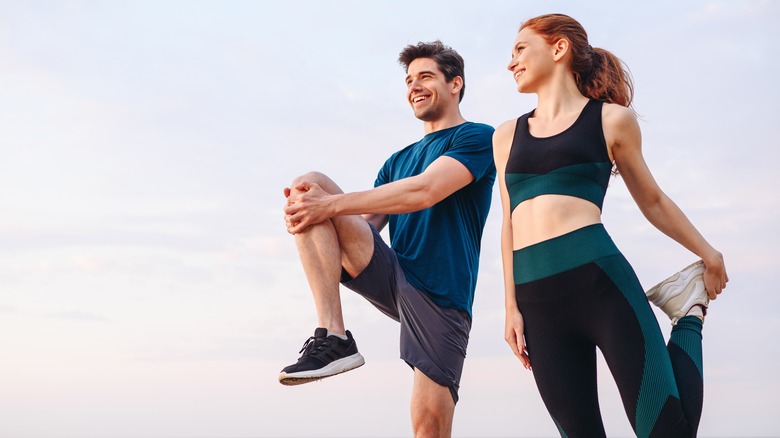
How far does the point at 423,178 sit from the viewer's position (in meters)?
4.64

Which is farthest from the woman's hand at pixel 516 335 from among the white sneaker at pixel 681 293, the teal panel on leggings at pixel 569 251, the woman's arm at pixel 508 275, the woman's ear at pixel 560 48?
the woman's ear at pixel 560 48

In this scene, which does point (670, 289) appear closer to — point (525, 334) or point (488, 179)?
point (525, 334)

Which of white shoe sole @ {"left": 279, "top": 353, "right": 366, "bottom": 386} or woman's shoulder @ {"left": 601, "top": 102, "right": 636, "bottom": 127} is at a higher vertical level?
woman's shoulder @ {"left": 601, "top": 102, "right": 636, "bottom": 127}

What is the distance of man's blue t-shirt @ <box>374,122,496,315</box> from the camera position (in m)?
4.92

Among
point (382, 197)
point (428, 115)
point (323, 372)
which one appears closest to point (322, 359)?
point (323, 372)

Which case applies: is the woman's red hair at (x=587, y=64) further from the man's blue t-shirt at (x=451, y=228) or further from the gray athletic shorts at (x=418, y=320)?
the gray athletic shorts at (x=418, y=320)

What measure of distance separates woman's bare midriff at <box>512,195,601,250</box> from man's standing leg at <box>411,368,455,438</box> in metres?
1.46

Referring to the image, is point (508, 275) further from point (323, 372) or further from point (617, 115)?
point (323, 372)

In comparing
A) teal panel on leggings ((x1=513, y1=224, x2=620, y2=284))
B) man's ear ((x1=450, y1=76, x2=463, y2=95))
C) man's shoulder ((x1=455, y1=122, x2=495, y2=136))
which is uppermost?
man's ear ((x1=450, y1=76, x2=463, y2=95))

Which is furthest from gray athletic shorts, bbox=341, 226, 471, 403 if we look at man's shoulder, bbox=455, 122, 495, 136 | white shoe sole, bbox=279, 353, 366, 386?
man's shoulder, bbox=455, 122, 495, 136

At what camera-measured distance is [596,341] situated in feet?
11.4

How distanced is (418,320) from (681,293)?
1.65 meters

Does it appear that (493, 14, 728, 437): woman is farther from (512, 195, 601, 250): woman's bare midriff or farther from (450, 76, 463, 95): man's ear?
(450, 76, 463, 95): man's ear

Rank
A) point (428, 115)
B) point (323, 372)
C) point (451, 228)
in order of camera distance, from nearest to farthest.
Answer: point (323, 372) < point (451, 228) < point (428, 115)
